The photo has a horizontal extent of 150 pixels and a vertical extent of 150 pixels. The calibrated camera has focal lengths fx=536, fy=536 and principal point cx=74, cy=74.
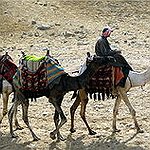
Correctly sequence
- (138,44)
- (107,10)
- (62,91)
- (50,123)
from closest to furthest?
(62,91)
(50,123)
(138,44)
(107,10)

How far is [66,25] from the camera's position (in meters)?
23.5

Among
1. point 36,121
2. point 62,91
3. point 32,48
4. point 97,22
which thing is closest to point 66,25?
point 97,22

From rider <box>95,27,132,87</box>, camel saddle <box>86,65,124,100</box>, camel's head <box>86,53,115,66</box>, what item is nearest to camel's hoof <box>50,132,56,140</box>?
camel saddle <box>86,65,124,100</box>

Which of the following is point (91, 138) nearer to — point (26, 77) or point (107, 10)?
point (26, 77)

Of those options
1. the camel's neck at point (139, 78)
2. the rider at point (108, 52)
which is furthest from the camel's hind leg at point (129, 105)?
the camel's neck at point (139, 78)

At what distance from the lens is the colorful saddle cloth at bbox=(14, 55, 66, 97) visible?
34.6 ft

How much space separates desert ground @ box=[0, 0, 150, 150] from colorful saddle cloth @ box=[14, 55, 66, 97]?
3.59 ft

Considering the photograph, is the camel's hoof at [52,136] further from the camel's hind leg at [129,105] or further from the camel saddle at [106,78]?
the camel's hind leg at [129,105]

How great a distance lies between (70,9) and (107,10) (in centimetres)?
177

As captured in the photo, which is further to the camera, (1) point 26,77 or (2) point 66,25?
(2) point 66,25

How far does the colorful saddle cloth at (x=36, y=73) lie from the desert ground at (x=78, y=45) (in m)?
1.09

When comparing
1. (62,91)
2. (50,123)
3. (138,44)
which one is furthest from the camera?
(138,44)

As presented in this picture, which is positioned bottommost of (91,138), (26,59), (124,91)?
(91,138)

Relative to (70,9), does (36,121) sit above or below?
below
